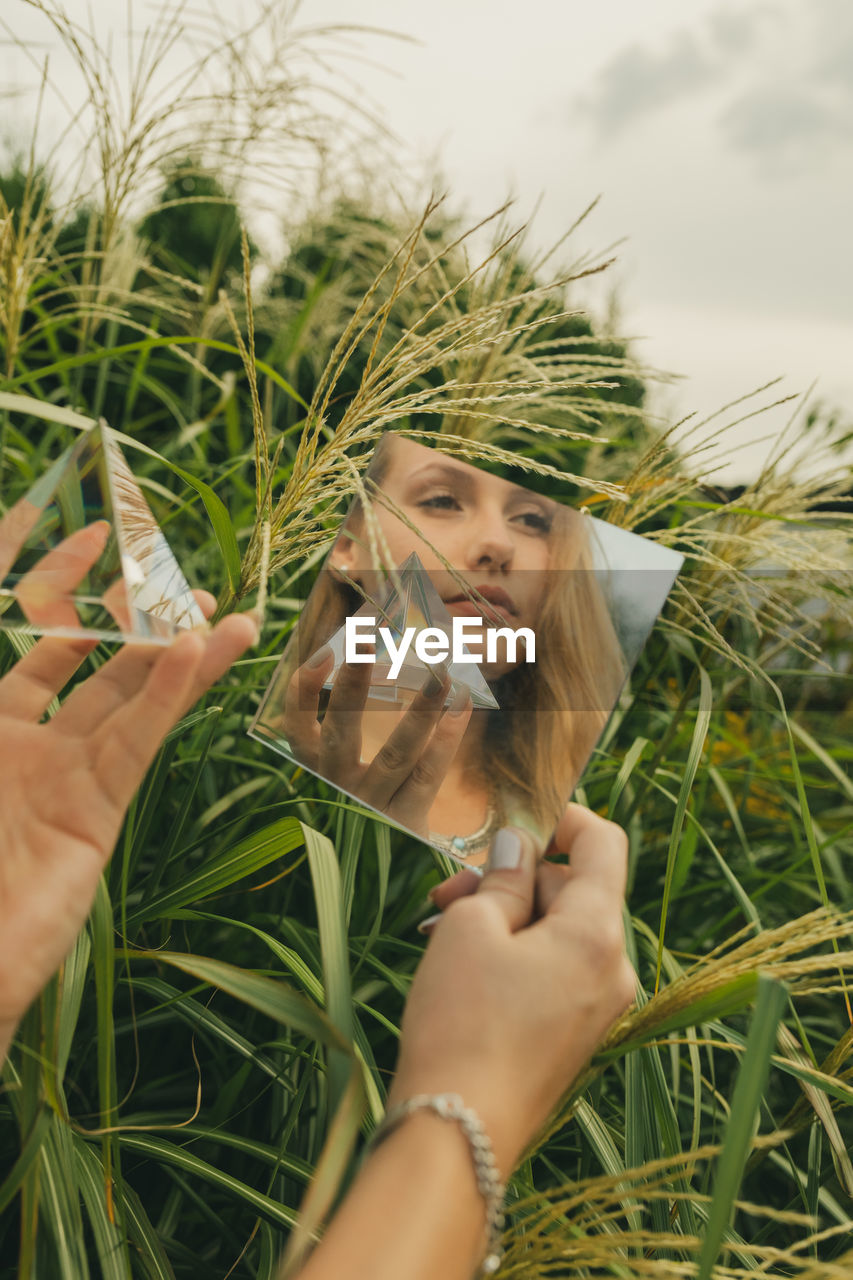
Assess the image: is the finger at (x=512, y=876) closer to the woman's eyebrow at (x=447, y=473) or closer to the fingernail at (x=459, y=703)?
the fingernail at (x=459, y=703)

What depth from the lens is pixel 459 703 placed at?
2.77 feet

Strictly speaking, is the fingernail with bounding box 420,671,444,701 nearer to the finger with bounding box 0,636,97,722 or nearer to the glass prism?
the glass prism

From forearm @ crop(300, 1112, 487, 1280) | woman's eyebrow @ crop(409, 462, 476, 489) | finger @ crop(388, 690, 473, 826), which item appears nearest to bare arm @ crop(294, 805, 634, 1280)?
forearm @ crop(300, 1112, 487, 1280)

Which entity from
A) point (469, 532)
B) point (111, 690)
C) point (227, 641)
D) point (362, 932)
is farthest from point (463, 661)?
point (362, 932)

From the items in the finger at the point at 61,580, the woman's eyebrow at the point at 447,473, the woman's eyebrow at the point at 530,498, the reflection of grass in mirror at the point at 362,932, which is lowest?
the reflection of grass in mirror at the point at 362,932

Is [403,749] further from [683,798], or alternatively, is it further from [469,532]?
[683,798]

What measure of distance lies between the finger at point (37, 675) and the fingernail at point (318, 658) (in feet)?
0.79

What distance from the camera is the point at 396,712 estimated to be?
83 centimetres

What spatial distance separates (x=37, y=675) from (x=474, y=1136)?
65cm

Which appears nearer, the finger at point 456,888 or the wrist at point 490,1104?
the wrist at point 490,1104

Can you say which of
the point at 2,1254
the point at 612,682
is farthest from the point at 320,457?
the point at 2,1254

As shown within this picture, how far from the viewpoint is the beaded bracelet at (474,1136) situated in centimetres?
60

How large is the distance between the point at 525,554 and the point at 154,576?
0.41 meters

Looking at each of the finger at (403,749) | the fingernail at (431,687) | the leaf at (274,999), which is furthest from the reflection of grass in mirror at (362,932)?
the fingernail at (431,687)
